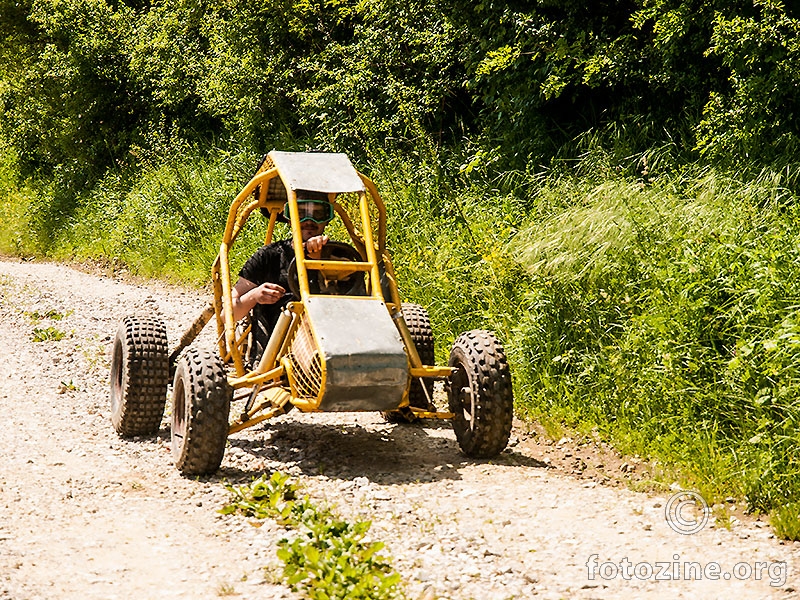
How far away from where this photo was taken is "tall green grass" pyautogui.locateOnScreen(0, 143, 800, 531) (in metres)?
5.51

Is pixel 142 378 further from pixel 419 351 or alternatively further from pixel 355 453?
pixel 419 351

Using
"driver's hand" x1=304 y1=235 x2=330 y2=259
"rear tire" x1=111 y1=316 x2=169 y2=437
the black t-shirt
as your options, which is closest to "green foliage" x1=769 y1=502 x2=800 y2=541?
"driver's hand" x1=304 y1=235 x2=330 y2=259

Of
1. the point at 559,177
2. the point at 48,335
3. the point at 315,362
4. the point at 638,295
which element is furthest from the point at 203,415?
the point at 48,335

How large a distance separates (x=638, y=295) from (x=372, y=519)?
2550mm

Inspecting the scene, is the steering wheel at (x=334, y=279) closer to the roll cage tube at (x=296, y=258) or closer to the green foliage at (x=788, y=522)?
the roll cage tube at (x=296, y=258)

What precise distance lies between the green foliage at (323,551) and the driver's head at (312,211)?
6.05 ft

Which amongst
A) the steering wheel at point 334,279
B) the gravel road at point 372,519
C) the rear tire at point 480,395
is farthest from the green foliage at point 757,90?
the steering wheel at point 334,279

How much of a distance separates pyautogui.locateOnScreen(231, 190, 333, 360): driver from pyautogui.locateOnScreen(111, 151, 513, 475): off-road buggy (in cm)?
14

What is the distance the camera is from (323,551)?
4570mm

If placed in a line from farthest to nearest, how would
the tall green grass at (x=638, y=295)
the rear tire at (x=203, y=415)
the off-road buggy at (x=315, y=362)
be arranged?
the rear tire at (x=203, y=415)
the off-road buggy at (x=315, y=362)
the tall green grass at (x=638, y=295)

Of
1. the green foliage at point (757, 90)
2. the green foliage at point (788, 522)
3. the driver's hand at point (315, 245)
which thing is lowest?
the green foliage at point (788, 522)

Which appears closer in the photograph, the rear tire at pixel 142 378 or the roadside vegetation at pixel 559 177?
the roadside vegetation at pixel 559 177

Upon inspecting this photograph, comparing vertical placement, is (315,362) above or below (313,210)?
below

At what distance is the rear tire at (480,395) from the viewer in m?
5.92
